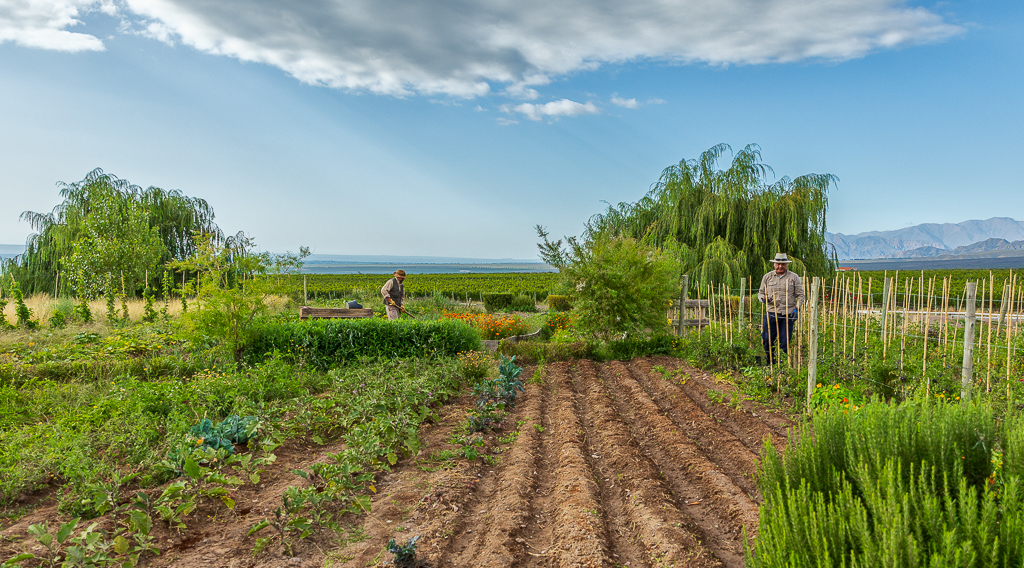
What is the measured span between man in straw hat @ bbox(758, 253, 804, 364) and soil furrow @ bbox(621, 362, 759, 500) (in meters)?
1.49

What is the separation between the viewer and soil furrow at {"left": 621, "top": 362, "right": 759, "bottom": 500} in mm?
4082

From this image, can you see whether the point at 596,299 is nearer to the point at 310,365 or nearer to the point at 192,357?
the point at 310,365

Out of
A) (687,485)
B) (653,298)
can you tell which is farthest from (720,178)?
(687,485)

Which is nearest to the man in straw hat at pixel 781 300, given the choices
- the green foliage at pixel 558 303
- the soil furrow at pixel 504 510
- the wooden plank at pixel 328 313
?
the soil furrow at pixel 504 510

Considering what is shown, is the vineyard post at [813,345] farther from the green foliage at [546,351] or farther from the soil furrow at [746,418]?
the green foliage at [546,351]

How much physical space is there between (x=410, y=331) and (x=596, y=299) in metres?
3.23

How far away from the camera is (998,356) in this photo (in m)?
5.89

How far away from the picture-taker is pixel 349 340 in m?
8.12

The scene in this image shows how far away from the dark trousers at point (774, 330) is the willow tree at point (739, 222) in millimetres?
6973

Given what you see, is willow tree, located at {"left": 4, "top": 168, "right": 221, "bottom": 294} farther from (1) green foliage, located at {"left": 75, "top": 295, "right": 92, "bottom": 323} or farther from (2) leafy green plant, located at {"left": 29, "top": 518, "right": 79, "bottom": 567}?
(2) leafy green plant, located at {"left": 29, "top": 518, "right": 79, "bottom": 567}

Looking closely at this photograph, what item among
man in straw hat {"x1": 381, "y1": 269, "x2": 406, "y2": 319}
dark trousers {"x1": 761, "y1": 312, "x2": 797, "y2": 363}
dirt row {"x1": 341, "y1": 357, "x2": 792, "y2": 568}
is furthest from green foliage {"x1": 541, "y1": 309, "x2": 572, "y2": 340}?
dirt row {"x1": 341, "y1": 357, "x2": 792, "y2": 568}

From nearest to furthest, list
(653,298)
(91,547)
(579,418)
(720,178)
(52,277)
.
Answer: (91,547)
(579,418)
(653,298)
(720,178)
(52,277)

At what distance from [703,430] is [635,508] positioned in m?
2.04

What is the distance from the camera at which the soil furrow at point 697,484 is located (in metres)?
3.11
